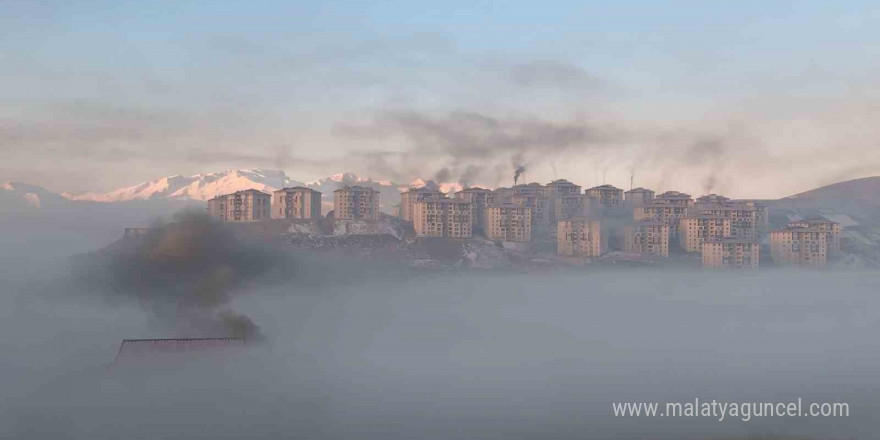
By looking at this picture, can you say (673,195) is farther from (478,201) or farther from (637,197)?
(478,201)

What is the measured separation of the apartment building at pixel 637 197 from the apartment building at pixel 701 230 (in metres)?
15.9

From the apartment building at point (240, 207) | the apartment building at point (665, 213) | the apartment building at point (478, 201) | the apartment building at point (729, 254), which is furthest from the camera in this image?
the apartment building at point (478, 201)

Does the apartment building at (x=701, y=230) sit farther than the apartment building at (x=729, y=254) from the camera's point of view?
Yes

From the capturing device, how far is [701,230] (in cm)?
16100

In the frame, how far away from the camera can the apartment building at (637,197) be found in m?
177

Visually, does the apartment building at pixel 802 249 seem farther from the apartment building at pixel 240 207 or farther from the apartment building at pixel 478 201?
the apartment building at pixel 240 207

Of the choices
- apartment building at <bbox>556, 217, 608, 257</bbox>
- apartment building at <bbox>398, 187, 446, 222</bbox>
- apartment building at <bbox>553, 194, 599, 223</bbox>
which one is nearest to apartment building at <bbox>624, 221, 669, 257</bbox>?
apartment building at <bbox>556, 217, 608, 257</bbox>

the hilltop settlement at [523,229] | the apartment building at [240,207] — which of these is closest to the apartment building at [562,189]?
the hilltop settlement at [523,229]

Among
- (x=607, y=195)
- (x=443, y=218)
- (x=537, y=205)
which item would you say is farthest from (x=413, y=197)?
(x=607, y=195)

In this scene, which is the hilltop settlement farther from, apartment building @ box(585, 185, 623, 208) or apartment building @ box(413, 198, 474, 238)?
apartment building @ box(585, 185, 623, 208)

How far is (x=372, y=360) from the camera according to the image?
9450 cm

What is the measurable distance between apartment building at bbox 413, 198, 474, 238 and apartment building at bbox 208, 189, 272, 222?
29811 mm

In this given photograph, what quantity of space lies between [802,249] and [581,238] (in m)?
43.3

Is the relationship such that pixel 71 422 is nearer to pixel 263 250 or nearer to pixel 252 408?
pixel 252 408
